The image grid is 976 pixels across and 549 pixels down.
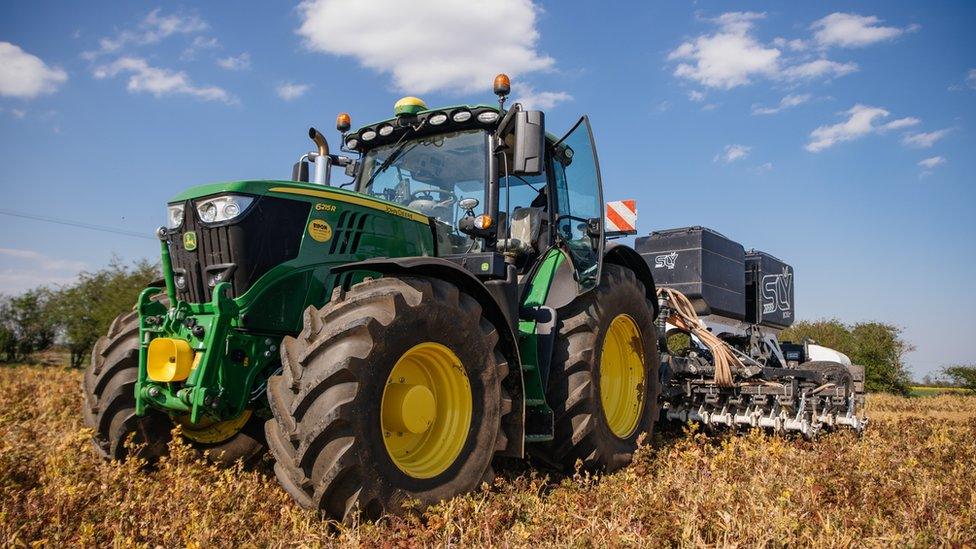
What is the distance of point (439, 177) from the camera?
202 inches

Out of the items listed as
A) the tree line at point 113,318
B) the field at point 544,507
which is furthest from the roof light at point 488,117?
the tree line at point 113,318

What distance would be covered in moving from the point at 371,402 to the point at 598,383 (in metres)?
2.20

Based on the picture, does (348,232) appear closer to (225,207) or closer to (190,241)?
(225,207)

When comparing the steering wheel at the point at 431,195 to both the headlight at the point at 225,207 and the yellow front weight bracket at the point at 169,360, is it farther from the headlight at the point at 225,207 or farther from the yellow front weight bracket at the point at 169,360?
the yellow front weight bracket at the point at 169,360

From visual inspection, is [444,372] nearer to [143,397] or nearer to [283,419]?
[283,419]

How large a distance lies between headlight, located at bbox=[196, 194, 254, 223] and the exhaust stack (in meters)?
1.50

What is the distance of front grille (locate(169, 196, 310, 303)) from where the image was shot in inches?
154

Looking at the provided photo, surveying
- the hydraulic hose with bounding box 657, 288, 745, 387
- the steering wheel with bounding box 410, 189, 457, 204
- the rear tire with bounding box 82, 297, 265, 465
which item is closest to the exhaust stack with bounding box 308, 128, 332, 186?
the steering wheel with bounding box 410, 189, 457, 204

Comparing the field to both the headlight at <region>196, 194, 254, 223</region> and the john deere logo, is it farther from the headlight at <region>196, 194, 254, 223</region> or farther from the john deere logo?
the headlight at <region>196, 194, 254, 223</region>

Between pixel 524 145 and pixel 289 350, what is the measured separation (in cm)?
200

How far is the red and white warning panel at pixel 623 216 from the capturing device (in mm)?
7816

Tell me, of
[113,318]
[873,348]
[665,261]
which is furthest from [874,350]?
[113,318]

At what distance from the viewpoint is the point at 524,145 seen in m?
4.41

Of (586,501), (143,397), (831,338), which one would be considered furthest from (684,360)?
(831,338)
